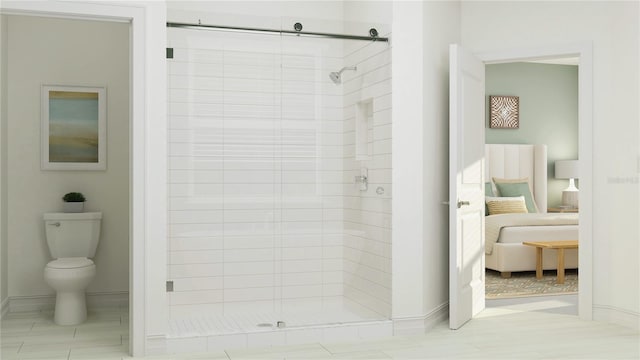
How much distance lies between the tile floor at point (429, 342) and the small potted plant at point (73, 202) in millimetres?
856

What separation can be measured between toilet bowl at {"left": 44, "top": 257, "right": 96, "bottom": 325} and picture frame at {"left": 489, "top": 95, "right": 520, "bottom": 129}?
6069mm

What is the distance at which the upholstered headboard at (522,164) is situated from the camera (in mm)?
8867

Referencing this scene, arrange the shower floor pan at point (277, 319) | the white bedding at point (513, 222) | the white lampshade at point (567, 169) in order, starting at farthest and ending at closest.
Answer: the white lampshade at point (567, 169) → the white bedding at point (513, 222) → the shower floor pan at point (277, 319)

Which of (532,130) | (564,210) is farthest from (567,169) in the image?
(532,130)

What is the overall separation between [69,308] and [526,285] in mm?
4142

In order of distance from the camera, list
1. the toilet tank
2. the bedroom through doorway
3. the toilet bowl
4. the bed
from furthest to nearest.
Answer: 1. the bedroom through doorway
2. the bed
3. the toilet tank
4. the toilet bowl

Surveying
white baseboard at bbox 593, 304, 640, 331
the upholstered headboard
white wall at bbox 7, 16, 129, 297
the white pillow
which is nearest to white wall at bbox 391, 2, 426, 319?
white baseboard at bbox 593, 304, 640, 331

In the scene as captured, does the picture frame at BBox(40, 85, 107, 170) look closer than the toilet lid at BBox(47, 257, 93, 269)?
No

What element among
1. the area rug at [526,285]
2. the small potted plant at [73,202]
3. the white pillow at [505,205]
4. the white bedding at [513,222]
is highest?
the small potted plant at [73,202]

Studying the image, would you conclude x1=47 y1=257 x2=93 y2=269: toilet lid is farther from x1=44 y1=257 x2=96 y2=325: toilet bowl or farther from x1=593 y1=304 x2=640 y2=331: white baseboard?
x1=593 y1=304 x2=640 y2=331: white baseboard

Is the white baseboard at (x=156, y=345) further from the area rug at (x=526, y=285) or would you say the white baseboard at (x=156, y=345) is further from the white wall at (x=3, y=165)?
the area rug at (x=526, y=285)

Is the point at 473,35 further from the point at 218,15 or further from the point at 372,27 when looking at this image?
the point at 218,15

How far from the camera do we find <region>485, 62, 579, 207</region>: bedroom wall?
9117 mm

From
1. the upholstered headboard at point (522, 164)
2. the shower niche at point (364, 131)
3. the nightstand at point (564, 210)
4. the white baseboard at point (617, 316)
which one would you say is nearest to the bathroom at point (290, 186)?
the shower niche at point (364, 131)
